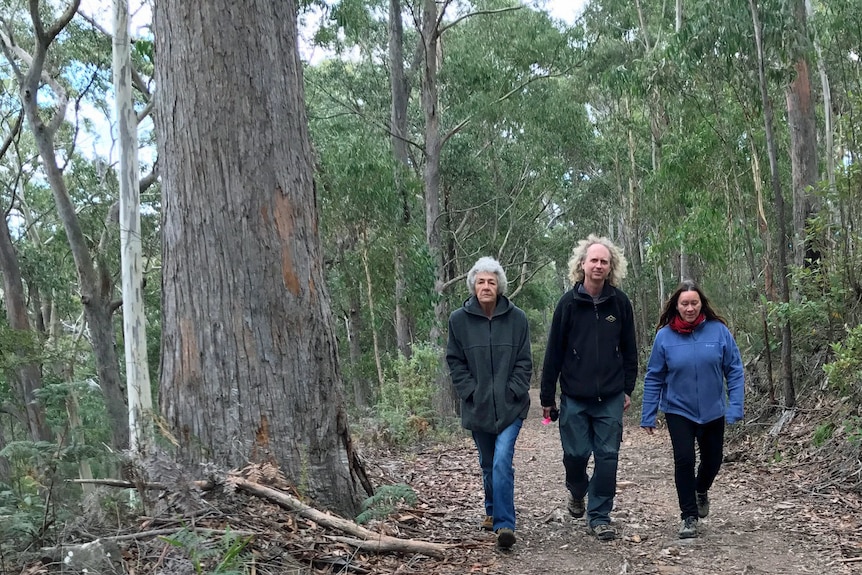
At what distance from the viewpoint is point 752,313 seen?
1016cm

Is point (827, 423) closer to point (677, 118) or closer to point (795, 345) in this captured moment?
point (795, 345)

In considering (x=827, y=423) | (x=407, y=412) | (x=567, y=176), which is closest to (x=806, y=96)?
(x=827, y=423)

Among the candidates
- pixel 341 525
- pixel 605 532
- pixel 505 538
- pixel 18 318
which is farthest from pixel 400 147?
pixel 341 525

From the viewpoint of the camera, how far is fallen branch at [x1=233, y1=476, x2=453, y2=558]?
12.3 ft

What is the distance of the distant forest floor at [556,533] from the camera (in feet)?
11.5

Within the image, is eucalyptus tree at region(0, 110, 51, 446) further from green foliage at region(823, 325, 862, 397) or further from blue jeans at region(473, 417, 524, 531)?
green foliage at region(823, 325, 862, 397)

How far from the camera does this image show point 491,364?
172 inches

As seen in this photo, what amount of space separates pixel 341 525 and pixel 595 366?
1.78m

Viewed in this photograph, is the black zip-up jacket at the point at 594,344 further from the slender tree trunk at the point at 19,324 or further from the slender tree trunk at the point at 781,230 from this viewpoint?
the slender tree trunk at the point at 19,324

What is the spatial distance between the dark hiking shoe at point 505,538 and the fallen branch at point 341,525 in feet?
1.27

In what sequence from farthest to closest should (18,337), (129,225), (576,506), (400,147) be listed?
1. (400,147)
2. (18,337)
3. (129,225)
4. (576,506)

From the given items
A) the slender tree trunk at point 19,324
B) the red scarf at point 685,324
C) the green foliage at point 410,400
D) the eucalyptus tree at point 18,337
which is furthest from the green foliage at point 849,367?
the slender tree trunk at point 19,324

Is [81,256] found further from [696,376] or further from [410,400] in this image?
[696,376]

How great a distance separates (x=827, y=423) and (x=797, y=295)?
208cm
